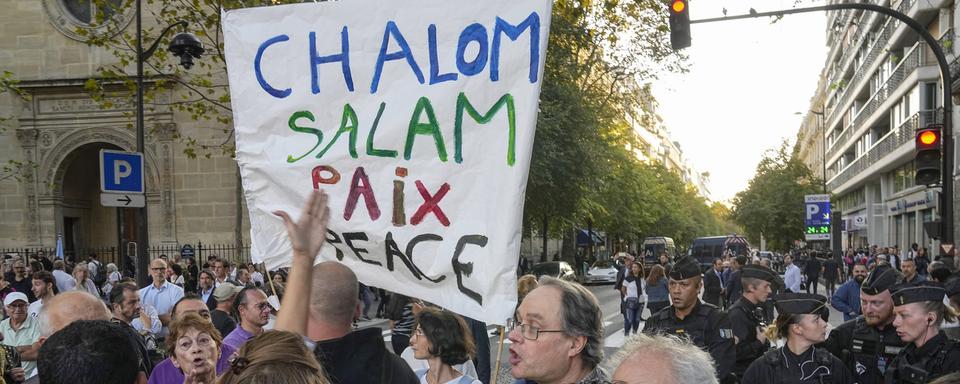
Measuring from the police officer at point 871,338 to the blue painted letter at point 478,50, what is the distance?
129 inches

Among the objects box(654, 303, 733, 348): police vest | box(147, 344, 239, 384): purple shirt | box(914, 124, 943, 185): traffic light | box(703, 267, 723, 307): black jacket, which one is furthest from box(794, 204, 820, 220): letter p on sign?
box(147, 344, 239, 384): purple shirt

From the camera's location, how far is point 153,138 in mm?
26672

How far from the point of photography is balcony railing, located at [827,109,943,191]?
29594mm

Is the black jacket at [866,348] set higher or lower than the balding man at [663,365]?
lower

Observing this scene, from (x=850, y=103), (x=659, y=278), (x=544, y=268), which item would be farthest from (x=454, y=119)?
(x=850, y=103)

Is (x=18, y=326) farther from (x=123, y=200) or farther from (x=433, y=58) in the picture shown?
(x=433, y=58)

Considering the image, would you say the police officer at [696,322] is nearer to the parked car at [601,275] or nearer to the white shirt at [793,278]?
the white shirt at [793,278]

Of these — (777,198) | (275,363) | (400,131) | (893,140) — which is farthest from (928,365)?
(777,198)

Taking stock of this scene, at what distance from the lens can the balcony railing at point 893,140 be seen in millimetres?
29594

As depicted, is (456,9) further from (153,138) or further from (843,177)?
(843,177)

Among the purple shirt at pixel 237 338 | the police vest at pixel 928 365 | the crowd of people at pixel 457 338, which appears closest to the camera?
the crowd of people at pixel 457 338

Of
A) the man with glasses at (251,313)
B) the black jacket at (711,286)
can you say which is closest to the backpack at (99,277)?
the black jacket at (711,286)

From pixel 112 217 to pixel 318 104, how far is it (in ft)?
99.8

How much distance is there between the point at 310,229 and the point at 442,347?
7.64ft
